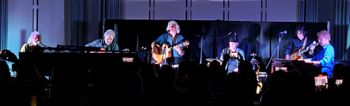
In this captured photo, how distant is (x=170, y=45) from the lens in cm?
1182

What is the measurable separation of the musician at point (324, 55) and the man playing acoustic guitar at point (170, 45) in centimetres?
261

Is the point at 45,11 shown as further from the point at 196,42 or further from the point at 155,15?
the point at 196,42

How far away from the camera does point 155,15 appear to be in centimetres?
1392

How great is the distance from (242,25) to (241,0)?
1.82 metres

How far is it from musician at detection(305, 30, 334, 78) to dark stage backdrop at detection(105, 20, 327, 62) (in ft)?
2.07

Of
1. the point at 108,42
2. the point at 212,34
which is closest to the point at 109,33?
the point at 108,42

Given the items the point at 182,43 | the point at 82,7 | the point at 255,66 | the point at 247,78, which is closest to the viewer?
the point at 247,78

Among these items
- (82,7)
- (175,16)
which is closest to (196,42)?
(175,16)

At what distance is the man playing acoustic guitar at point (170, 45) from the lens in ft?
38.6

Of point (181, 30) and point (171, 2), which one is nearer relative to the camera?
point (181, 30)

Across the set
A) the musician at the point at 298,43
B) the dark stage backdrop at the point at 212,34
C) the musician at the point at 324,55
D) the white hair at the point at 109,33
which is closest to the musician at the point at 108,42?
the white hair at the point at 109,33

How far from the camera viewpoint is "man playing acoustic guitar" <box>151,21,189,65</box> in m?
11.8

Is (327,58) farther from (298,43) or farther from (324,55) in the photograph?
(298,43)

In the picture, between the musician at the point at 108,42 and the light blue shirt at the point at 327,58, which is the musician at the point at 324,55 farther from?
the musician at the point at 108,42
